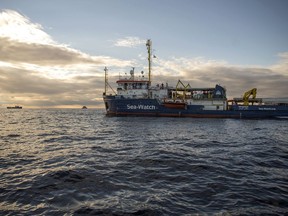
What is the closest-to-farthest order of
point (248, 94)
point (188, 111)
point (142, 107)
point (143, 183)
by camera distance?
point (143, 183)
point (142, 107)
point (188, 111)
point (248, 94)

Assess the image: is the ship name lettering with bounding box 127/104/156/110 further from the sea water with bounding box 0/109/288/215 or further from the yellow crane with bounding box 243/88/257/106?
the sea water with bounding box 0/109/288/215

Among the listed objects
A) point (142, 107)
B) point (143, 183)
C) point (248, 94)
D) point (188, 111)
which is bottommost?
point (143, 183)

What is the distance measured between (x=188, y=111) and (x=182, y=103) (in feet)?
6.72

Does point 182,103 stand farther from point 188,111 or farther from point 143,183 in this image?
point 143,183

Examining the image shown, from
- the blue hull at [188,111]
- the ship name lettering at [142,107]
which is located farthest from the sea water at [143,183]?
the blue hull at [188,111]

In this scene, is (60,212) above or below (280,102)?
below

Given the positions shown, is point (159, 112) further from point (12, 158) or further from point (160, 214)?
point (160, 214)

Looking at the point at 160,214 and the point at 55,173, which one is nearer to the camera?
the point at 160,214

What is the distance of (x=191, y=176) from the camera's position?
6.99 metres

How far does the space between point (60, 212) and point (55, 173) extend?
9.94 feet

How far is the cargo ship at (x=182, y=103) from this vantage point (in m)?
39.3

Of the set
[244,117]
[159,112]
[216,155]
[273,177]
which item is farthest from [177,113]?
[273,177]

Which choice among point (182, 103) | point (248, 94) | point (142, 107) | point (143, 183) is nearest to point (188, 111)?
point (182, 103)

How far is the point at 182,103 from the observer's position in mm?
39562
